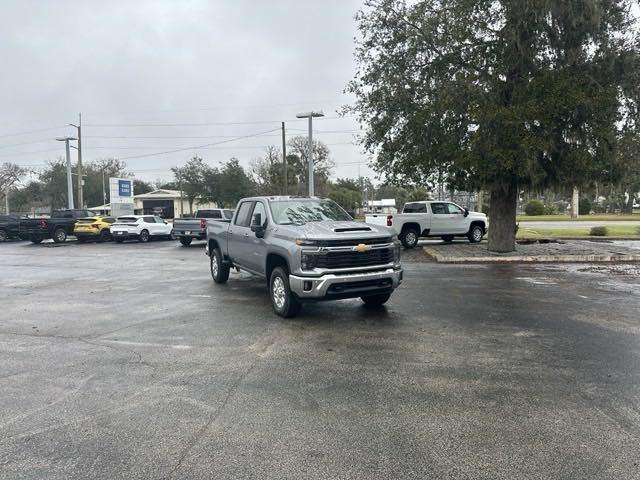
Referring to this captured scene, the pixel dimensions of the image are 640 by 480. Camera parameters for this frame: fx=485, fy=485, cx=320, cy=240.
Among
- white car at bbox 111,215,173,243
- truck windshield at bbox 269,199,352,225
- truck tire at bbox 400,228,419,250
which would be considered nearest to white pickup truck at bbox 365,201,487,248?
truck tire at bbox 400,228,419,250

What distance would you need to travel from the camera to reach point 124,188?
130ft

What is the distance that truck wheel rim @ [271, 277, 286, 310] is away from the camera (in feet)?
26.3

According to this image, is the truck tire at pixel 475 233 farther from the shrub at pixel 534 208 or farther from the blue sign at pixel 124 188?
the shrub at pixel 534 208

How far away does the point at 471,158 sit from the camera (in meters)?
14.8

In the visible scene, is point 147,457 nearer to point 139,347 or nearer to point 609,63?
point 139,347

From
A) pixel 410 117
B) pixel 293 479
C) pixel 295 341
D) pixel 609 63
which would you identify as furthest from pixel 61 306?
pixel 609 63

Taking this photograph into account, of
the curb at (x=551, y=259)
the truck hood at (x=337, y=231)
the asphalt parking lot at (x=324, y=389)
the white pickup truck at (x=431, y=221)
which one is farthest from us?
the white pickup truck at (x=431, y=221)

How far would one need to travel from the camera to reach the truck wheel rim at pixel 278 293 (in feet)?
26.3

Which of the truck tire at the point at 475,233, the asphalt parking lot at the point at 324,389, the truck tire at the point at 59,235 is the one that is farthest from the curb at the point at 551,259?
the truck tire at the point at 59,235

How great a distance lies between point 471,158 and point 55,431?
1344 cm

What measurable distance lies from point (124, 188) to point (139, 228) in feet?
45.1

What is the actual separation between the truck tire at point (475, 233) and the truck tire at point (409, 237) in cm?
300

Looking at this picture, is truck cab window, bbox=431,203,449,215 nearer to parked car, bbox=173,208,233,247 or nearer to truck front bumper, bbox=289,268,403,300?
parked car, bbox=173,208,233,247

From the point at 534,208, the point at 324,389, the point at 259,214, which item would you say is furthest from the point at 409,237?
the point at 534,208
